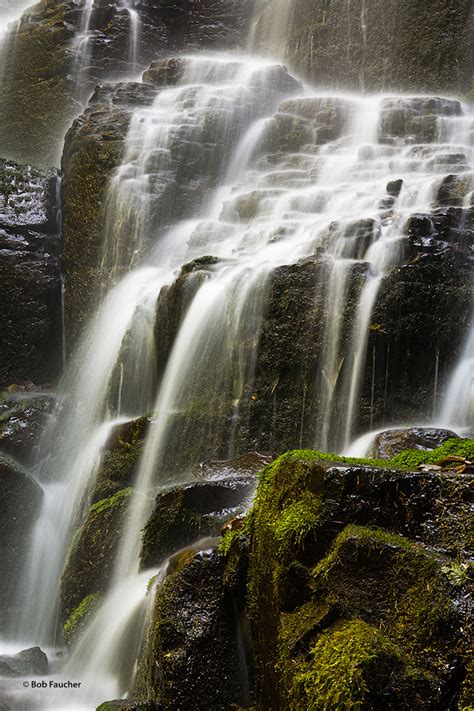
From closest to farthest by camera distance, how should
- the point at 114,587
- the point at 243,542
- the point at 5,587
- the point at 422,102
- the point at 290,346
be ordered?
the point at 243,542, the point at 114,587, the point at 290,346, the point at 5,587, the point at 422,102

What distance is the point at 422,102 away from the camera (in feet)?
48.1

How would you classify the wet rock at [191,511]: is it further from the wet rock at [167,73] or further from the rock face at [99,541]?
the wet rock at [167,73]

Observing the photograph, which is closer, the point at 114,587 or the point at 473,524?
the point at 473,524

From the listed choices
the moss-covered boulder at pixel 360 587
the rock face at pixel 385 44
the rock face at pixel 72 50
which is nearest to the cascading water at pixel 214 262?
the rock face at pixel 385 44

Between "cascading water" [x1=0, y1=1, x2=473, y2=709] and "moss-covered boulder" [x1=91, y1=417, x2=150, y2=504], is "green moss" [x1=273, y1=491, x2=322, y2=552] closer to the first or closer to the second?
"cascading water" [x1=0, y1=1, x2=473, y2=709]

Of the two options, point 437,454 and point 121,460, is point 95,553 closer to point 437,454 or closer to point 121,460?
point 121,460

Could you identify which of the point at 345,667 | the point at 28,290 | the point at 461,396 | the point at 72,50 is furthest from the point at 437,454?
the point at 72,50

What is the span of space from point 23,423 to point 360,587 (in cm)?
946

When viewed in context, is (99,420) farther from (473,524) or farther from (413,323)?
(473,524)

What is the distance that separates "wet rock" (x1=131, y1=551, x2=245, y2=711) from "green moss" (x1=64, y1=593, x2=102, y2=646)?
2452 millimetres

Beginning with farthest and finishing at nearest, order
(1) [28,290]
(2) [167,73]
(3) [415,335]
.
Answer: (2) [167,73] → (1) [28,290] → (3) [415,335]

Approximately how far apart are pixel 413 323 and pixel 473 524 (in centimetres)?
485

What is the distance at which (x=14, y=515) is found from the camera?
987cm

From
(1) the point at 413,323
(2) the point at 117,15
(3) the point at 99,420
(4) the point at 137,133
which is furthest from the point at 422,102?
(2) the point at 117,15
